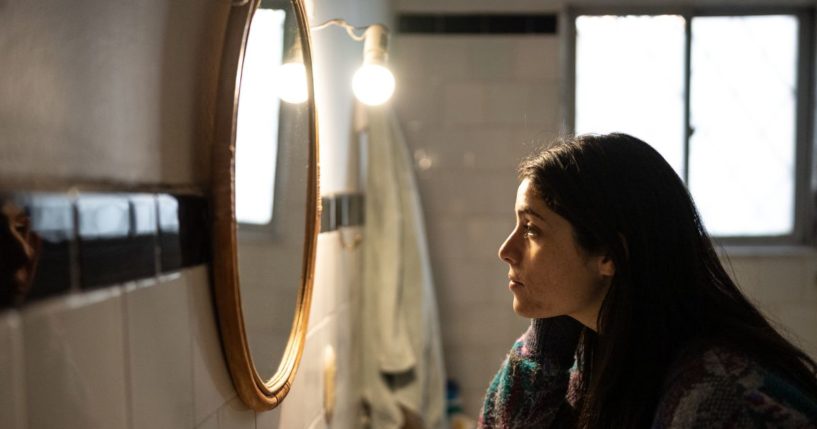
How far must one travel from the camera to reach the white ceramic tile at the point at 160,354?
0.69 m

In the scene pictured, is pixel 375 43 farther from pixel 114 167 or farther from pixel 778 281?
pixel 778 281

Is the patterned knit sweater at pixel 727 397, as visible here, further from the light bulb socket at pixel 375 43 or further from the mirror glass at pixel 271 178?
the light bulb socket at pixel 375 43

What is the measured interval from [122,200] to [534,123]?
6.79ft

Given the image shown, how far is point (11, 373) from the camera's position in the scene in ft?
1.60

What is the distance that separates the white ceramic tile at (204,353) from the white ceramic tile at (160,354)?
2 centimetres

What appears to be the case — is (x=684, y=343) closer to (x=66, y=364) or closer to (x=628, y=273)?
(x=628, y=273)

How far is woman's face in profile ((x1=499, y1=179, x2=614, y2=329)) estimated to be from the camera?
111 cm

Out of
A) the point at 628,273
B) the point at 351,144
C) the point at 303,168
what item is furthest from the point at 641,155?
the point at 351,144

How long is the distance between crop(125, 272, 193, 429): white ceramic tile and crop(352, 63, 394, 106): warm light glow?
0.92 metres

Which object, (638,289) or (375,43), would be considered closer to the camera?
(638,289)

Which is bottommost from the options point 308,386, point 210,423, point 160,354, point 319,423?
point 319,423

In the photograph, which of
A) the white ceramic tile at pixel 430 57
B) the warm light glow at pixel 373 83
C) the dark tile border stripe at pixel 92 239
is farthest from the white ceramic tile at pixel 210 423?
the white ceramic tile at pixel 430 57

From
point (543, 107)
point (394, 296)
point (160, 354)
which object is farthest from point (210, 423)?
point (543, 107)

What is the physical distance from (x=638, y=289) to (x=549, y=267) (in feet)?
0.48
